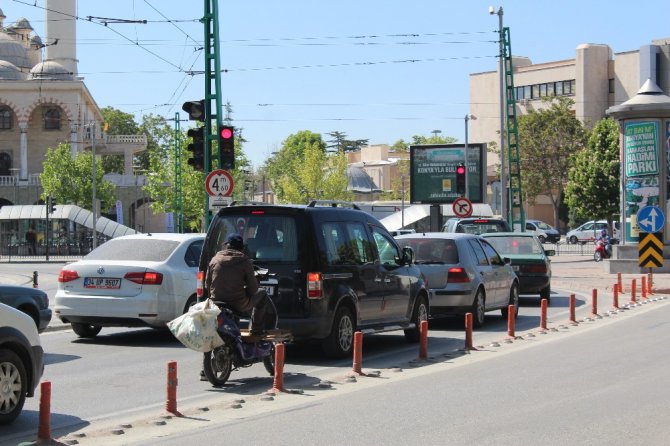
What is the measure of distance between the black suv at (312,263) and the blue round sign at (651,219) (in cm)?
1609

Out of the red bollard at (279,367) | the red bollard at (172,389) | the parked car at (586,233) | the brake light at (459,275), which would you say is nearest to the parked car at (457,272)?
the brake light at (459,275)

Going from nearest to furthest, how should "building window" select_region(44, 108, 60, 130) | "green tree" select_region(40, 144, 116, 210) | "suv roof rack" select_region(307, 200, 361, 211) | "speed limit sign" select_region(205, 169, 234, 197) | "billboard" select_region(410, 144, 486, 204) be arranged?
"suv roof rack" select_region(307, 200, 361, 211)
"speed limit sign" select_region(205, 169, 234, 197)
"billboard" select_region(410, 144, 486, 204)
"green tree" select_region(40, 144, 116, 210)
"building window" select_region(44, 108, 60, 130)

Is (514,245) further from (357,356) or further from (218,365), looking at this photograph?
(218,365)

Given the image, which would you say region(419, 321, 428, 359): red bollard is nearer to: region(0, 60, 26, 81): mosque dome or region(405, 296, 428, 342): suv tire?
region(405, 296, 428, 342): suv tire

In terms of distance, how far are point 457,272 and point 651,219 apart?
1213 centimetres

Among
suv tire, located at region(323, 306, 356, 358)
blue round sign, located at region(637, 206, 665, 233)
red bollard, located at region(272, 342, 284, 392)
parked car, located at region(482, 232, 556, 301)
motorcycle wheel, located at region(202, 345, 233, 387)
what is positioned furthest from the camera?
blue round sign, located at region(637, 206, 665, 233)

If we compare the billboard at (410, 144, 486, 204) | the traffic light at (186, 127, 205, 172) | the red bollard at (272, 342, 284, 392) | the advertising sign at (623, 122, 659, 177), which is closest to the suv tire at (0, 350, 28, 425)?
the red bollard at (272, 342, 284, 392)

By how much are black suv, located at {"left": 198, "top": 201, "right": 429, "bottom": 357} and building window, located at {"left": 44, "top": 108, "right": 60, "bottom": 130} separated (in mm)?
88914

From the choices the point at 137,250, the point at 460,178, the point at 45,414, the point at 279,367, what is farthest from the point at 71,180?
the point at 45,414

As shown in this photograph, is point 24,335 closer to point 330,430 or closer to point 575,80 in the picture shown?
point 330,430

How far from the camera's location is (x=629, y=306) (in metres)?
23.6

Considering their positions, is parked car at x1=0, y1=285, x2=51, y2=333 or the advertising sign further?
the advertising sign

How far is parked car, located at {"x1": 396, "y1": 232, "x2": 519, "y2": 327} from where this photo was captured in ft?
60.3

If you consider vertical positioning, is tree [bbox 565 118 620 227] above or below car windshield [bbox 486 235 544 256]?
above
